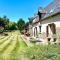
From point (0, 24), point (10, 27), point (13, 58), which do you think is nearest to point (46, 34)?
point (13, 58)

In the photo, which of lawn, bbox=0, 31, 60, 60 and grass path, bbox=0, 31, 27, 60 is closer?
lawn, bbox=0, 31, 60, 60

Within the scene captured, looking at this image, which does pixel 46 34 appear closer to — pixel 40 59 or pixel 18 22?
pixel 40 59

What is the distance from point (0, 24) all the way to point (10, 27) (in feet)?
82.4

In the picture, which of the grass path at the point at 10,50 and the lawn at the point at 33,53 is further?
the grass path at the point at 10,50

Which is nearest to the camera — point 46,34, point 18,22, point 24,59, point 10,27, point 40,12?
point 24,59

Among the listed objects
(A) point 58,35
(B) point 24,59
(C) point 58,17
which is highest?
(C) point 58,17

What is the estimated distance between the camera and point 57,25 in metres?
24.7

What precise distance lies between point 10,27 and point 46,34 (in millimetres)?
100614

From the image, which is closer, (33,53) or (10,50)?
(33,53)

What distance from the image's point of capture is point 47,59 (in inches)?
488

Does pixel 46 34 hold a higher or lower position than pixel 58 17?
lower

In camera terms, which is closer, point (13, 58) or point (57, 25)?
point (13, 58)

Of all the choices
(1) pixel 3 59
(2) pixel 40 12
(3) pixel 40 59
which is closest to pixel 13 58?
(1) pixel 3 59

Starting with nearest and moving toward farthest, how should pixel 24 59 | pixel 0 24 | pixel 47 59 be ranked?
pixel 47 59 → pixel 24 59 → pixel 0 24
